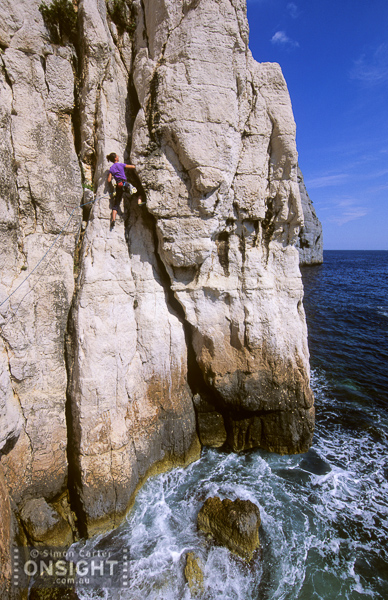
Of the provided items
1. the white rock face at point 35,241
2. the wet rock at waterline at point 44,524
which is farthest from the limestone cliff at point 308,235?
the wet rock at waterline at point 44,524

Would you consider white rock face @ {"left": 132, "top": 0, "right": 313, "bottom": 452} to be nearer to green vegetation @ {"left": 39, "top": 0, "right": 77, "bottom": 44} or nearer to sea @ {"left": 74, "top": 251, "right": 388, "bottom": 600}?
sea @ {"left": 74, "top": 251, "right": 388, "bottom": 600}

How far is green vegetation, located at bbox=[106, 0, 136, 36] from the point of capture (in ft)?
26.6

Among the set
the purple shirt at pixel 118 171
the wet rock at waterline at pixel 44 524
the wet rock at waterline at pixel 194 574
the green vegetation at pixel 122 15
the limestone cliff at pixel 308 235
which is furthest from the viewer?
the limestone cliff at pixel 308 235

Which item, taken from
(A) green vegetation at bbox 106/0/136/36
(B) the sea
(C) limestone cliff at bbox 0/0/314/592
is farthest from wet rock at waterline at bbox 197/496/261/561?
(A) green vegetation at bbox 106/0/136/36

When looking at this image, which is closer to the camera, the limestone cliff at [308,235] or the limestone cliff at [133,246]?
the limestone cliff at [133,246]

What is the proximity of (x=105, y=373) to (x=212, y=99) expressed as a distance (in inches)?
292

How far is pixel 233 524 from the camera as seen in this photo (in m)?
6.68

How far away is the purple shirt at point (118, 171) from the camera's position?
23.5 ft

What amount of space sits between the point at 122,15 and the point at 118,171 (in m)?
4.94

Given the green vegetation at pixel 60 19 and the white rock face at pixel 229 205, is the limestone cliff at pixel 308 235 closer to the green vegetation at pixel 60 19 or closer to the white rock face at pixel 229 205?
the white rock face at pixel 229 205

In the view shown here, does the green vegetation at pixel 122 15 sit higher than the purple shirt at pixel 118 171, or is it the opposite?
the green vegetation at pixel 122 15

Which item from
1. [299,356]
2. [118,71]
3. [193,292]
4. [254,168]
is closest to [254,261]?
[193,292]

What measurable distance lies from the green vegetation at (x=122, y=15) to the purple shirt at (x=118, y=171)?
14.8 ft

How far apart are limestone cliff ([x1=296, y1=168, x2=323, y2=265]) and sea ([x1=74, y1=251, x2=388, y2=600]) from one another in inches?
1482
